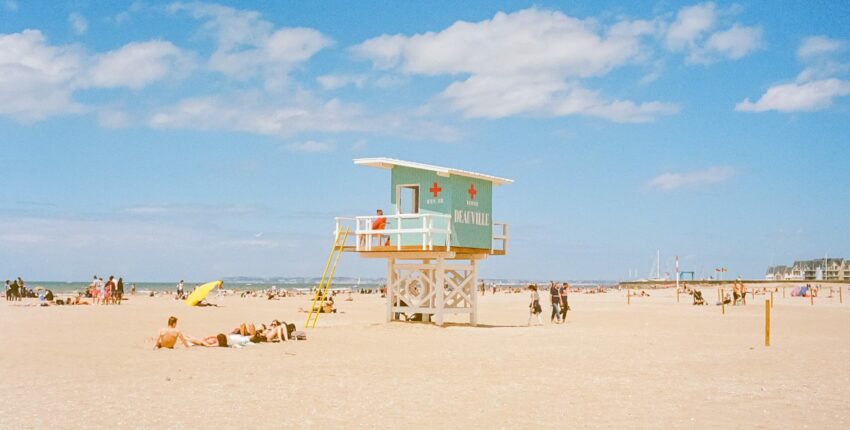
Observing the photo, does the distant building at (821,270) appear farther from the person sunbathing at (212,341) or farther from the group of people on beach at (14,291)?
the person sunbathing at (212,341)

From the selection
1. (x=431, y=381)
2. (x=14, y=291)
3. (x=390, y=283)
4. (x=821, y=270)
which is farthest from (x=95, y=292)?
(x=821, y=270)

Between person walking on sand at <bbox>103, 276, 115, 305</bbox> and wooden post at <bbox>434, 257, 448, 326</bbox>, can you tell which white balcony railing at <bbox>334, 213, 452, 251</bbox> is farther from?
person walking on sand at <bbox>103, 276, 115, 305</bbox>

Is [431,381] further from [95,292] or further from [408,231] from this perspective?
[95,292]

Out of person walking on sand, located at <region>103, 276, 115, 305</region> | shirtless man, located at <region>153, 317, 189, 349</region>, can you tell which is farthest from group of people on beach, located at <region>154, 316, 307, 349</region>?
person walking on sand, located at <region>103, 276, 115, 305</region>

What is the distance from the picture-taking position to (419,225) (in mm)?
25312

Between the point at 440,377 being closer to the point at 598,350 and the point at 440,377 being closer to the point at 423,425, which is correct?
the point at 423,425

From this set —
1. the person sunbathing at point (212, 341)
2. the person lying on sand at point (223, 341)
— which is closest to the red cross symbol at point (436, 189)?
the person lying on sand at point (223, 341)

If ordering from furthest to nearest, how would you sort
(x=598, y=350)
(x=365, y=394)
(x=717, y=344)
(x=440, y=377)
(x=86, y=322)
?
(x=86, y=322), (x=717, y=344), (x=598, y=350), (x=440, y=377), (x=365, y=394)

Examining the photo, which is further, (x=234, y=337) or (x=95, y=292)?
(x=95, y=292)

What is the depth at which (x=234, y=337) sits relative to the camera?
18.7 meters

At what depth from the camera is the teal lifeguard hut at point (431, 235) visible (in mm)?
24906

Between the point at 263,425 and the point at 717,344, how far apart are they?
14.6 metres

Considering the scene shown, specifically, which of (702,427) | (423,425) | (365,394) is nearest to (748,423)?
(702,427)

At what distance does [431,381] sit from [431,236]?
37.8 feet
